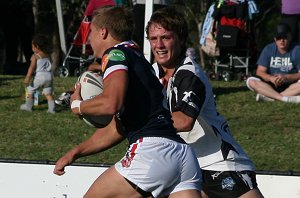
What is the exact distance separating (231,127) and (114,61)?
5.73 metres

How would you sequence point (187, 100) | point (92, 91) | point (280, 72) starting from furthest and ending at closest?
1. point (280, 72)
2. point (92, 91)
3. point (187, 100)

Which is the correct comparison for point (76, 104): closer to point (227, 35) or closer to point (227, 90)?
point (227, 90)

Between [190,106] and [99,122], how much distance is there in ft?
1.74

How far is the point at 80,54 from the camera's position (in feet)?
58.6

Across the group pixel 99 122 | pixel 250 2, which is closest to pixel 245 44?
pixel 250 2

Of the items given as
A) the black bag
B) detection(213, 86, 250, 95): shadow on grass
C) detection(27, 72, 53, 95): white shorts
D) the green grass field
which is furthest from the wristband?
the black bag

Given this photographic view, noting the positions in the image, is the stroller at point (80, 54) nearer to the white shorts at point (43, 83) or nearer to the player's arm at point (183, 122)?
the white shorts at point (43, 83)

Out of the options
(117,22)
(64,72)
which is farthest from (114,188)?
(64,72)

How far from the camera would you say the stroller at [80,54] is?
625 inches

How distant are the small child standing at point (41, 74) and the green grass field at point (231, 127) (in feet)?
0.50

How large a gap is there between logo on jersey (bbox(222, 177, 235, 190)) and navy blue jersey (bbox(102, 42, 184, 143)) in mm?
613

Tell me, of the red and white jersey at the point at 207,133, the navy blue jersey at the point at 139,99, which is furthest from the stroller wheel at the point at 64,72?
the navy blue jersey at the point at 139,99

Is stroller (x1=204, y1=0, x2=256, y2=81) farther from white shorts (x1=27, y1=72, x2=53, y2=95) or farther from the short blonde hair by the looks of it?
the short blonde hair

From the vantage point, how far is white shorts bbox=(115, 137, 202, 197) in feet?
15.6
